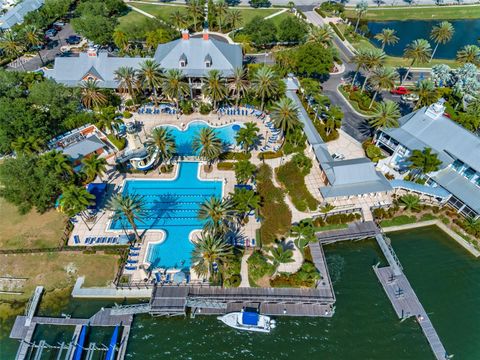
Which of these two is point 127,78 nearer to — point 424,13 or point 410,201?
point 410,201

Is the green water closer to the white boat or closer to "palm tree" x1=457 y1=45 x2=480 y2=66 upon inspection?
the white boat

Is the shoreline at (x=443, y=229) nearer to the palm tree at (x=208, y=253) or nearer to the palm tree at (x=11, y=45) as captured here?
the palm tree at (x=208, y=253)

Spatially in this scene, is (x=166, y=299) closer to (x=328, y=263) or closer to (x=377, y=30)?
(x=328, y=263)

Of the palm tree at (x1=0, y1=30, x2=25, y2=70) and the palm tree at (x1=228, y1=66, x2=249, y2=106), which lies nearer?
the palm tree at (x1=228, y1=66, x2=249, y2=106)

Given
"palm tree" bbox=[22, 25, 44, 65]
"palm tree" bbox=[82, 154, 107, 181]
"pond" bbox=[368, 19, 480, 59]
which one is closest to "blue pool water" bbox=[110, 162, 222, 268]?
"palm tree" bbox=[82, 154, 107, 181]

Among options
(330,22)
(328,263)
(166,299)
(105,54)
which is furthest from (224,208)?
(330,22)

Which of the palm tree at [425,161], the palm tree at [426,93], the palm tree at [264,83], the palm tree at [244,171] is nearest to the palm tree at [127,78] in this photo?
the palm tree at [264,83]
